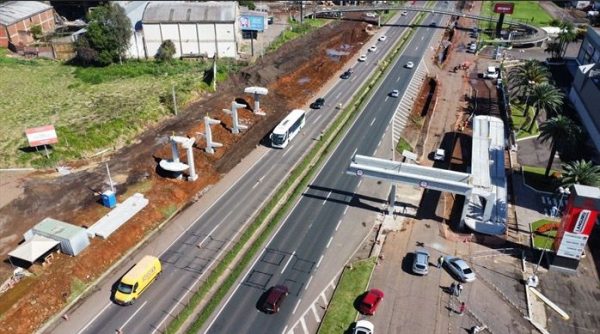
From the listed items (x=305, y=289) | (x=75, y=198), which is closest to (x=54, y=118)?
(x=75, y=198)

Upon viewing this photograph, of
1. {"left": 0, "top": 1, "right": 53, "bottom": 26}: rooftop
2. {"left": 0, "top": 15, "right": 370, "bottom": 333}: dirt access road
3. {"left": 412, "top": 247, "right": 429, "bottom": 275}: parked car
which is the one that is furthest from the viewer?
{"left": 0, "top": 1, "right": 53, "bottom": 26}: rooftop

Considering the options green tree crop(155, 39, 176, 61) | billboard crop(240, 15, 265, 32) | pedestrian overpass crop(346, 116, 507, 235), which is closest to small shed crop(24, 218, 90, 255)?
pedestrian overpass crop(346, 116, 507, 235)

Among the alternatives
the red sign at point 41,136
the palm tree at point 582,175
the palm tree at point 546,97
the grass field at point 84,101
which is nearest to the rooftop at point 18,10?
the grass field at point 84,101

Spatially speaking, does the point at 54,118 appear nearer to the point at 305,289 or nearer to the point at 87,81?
the point at 87,81

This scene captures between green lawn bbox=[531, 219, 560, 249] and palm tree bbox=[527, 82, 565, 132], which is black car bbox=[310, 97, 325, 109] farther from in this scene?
green lawn bbox=[531, 219, 560, 249]

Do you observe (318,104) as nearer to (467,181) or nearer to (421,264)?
(467,181)

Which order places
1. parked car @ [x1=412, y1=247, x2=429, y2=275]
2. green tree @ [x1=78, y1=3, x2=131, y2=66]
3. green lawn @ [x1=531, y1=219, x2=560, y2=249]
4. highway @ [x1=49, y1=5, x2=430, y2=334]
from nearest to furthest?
highway @ [x1=49, y1=5, x2=430, y2=334] < parked car @ [x1=412, y1=247, x2=429, y2=275] < green lawn @ [x1=531, y1=219, x2=560, y2=249] < green tree @ [x1=78, y1=3, x2=131, y2=66]

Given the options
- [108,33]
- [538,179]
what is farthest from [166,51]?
[538,179]

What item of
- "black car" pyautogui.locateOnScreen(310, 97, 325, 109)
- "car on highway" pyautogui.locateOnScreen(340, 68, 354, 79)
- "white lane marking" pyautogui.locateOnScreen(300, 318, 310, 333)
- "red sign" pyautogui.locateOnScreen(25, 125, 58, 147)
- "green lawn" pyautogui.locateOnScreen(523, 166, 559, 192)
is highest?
"red sign" pyautogui.locateOnScreen(25, 125, 58, 147)
